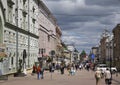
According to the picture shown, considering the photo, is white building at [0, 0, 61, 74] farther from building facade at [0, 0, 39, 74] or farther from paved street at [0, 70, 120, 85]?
paved street at [0, 70, 120, 85]

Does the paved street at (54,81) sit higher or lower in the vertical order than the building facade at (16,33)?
lower

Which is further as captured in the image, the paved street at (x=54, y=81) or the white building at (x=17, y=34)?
the white building at (x=17, y=34)

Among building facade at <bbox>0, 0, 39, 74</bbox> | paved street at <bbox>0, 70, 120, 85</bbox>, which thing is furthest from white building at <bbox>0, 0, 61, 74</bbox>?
paved street at <bbox>0, 70, 120, 85</bbox>

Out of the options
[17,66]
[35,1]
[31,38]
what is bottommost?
[17,66]

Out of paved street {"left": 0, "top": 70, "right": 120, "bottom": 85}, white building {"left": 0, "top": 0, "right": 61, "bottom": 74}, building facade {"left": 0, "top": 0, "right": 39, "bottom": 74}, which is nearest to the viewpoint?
paved street {"left": 0, "top": 70, "right": 120, "bottom": 85}

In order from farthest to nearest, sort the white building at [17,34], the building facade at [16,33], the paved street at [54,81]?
the building facade at [16,33]
the white building at [17,34]
the paved street at [54,81]

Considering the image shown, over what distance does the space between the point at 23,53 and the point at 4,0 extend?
13998mm

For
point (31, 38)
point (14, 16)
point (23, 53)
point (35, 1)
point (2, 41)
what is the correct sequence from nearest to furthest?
1. point (2, 41)
2. point (14, 16)
3. point (23, 53)
4. point (31, 38)
5. point (35, 1)

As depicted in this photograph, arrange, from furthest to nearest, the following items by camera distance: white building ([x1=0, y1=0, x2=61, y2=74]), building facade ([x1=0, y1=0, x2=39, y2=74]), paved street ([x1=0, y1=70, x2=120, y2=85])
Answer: building facade ([x1=0, y1=0, x2=39, y2=74]) → white building ([x1=0, y1=0, x2=61, y2=74]) → paved street ([x1=0, y1=70, x2=120, y2=85])

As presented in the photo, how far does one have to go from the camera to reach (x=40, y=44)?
8900 cm

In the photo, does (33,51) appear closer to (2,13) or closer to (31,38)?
(31,38)

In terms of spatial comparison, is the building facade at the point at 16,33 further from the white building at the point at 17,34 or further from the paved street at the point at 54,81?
the paved street at the point at 54,81

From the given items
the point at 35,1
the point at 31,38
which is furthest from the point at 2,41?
the point at 35,1

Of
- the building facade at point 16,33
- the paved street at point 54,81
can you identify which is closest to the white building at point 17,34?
the building facade at point 16,33
